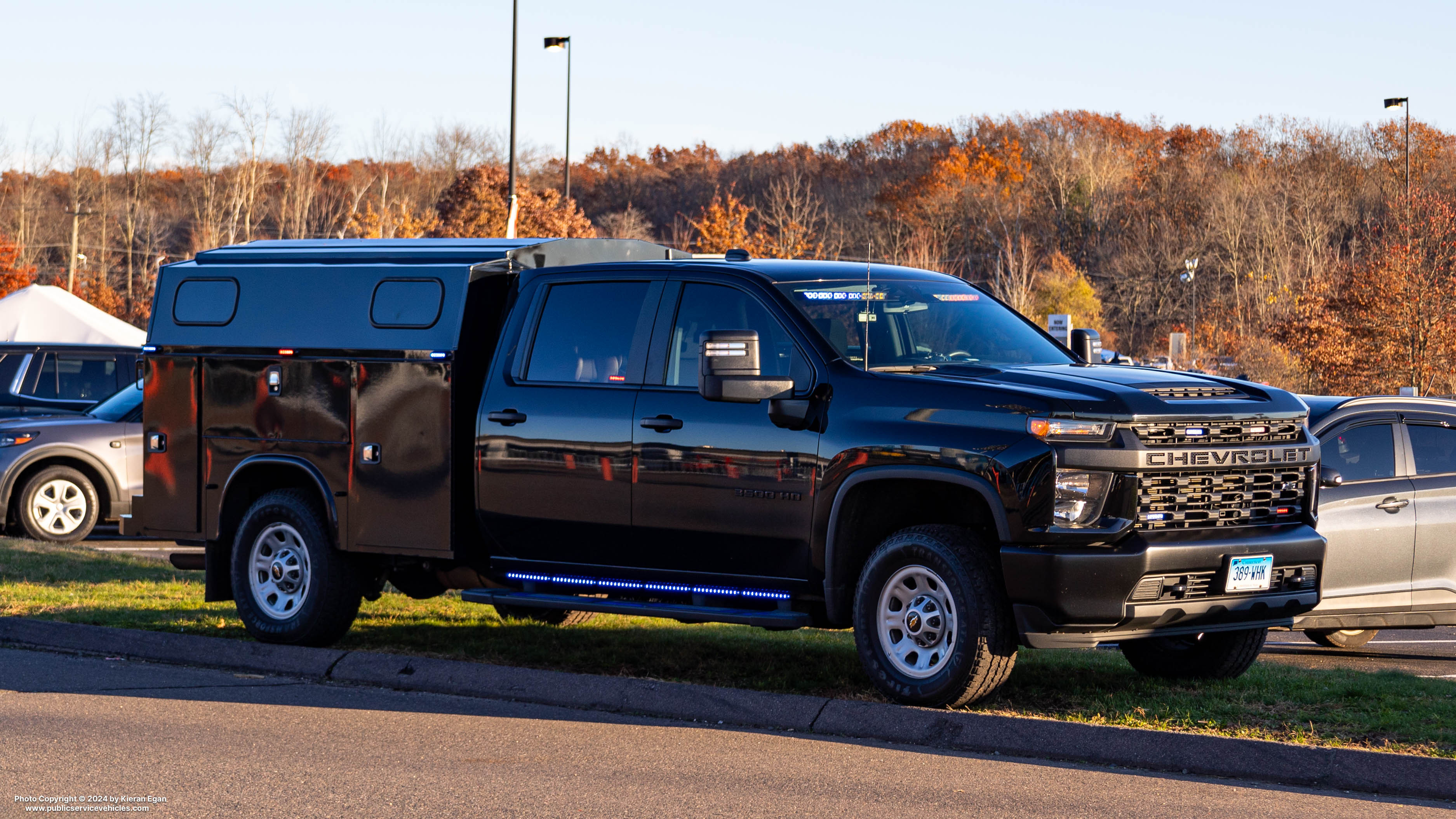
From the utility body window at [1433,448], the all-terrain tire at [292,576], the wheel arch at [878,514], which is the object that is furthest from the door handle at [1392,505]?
the all-terrain tire at [292,576]

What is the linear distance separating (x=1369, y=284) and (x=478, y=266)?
91.2 feet

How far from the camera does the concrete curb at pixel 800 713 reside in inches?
248

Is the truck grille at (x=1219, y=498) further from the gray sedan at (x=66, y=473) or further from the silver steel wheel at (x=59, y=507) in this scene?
the silver steel wheel at (x=59, y=507)

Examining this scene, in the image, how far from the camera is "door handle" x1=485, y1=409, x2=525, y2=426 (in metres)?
8.76

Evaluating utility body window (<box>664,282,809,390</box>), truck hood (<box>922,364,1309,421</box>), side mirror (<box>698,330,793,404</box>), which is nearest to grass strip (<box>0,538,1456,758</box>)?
truck hood (<box>922,364,1309,421</box>)

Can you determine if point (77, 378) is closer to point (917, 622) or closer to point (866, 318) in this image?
point (866, 318)

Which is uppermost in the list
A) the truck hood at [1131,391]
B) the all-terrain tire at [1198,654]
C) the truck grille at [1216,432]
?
the truck hood at [1131,391]

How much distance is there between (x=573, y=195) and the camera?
102062mm

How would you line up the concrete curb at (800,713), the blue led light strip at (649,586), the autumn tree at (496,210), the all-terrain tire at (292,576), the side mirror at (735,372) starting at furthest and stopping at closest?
1. the autumn tree at (496,210)
2. the all-terrain tire at (292,576)
3. the blue led light strip at (649,586)
4. the side mirror at (735,372)
5. the concrete curb at (800,713)

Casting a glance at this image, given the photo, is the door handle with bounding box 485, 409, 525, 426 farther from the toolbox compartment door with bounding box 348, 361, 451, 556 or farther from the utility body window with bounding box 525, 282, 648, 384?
the toolbox compartment door with bounding box 348, 361, 451, 556

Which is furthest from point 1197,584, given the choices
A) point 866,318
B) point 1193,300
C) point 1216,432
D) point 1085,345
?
point 1193,300

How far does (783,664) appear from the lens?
355 inches

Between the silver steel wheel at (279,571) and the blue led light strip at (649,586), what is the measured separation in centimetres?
156

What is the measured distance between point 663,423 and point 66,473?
11.0 m
